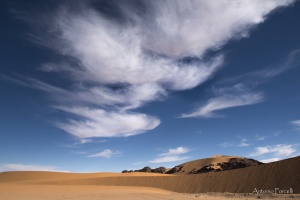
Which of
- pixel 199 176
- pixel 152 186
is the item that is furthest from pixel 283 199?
pixel 152 186

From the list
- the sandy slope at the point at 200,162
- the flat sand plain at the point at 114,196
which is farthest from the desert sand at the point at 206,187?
the sandy slope at the point at 200,162

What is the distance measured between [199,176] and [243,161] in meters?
37.1

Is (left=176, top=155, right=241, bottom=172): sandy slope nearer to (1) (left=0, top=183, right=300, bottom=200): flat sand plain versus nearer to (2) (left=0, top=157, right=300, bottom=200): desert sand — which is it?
(2) (left=0, top=157, right=300, bottom=200): desert sand

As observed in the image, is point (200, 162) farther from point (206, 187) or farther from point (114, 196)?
point (114, 196)

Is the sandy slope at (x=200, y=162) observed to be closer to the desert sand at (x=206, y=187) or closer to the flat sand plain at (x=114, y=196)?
the desert sand at (x=206, y=187)

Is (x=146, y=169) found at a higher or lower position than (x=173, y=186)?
higher

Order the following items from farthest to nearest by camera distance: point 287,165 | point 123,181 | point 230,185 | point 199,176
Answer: point 123,181
point 199,176
point 230,185
point 287,165

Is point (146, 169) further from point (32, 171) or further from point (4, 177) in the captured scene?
point (4, 177)

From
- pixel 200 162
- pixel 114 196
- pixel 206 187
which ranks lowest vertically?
pixel 114 196

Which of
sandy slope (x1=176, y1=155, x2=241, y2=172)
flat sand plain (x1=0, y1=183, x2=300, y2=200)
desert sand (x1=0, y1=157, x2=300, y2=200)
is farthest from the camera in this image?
sandy slope (x1=176, y1=155, x2=241, y2=172)

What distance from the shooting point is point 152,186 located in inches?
1700

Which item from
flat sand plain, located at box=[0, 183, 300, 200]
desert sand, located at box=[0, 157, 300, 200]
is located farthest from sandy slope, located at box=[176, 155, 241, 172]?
flat sand plain, located at box=[0, 183, 300, 200]

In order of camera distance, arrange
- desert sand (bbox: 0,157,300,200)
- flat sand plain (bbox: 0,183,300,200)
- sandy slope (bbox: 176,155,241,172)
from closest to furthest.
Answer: flat sand plain (bbox: 0,183,300,200) → desert sand (bbox: 0,157,300,200) → sandy slope (bbox: 176,155,241,172)

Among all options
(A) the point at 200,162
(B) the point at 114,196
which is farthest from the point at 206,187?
(A) the point at 200,162
